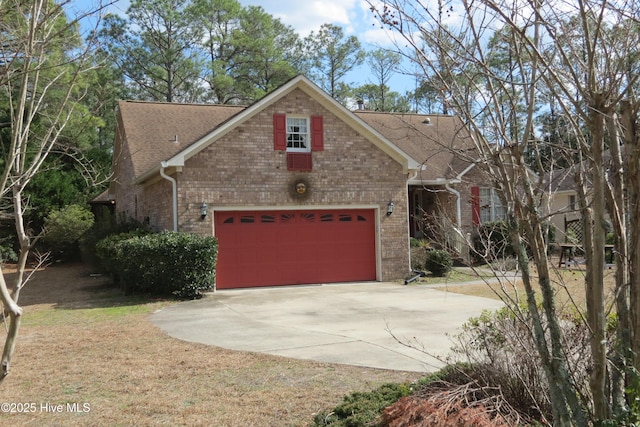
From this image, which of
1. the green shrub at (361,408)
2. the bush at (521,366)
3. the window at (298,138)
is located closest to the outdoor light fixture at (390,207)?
the window at (298,138)

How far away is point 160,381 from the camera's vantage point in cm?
627

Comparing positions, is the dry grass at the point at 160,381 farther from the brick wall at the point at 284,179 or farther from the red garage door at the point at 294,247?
the brick wall at the point at 284,179

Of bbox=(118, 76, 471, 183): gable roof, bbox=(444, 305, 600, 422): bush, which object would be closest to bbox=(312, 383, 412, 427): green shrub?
bbox=(444, 305, 600, 422): bush

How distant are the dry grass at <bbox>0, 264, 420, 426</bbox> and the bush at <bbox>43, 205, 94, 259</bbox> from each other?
17.2 metres

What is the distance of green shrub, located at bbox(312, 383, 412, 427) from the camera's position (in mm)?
4461

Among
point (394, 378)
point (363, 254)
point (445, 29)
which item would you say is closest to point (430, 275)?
point (363, 254)

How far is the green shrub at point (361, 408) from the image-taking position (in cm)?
446

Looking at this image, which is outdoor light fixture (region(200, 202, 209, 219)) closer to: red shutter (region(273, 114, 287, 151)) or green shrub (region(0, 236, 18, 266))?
red shutter (region(273, 114, 287, 151))

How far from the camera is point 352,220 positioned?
677 inches

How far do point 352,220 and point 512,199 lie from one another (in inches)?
557

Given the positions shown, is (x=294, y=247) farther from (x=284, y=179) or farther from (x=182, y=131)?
(x=182, y=131)

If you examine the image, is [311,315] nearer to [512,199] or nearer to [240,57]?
[512,199]

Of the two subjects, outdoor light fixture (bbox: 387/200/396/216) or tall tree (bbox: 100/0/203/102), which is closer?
outdoor light fixture (bbox: 387/200/396/216)

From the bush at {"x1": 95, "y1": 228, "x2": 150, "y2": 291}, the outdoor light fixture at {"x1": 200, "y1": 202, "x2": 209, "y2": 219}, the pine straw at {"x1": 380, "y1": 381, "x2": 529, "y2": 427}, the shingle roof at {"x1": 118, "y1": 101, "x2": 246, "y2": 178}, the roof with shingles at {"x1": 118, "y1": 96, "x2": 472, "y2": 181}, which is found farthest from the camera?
the roof with shingles at {"x1": 118, "y1": 96, "x2": 472, "y2": 181}
